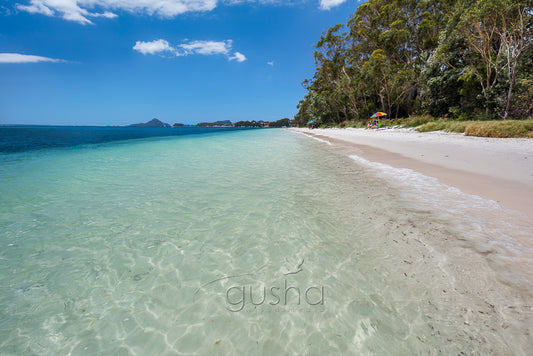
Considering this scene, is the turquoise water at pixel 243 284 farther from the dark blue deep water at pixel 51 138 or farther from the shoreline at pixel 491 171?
the dark blue deep water at pixel 51 138

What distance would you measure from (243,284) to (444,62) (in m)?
29.8

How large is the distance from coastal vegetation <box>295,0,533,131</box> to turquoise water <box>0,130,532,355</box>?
48.1 ft

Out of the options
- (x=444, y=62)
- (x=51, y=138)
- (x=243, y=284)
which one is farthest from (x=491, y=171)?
(x=51, y=138)

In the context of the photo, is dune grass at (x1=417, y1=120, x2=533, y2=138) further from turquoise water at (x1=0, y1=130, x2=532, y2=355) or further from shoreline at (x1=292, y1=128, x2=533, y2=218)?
turquoise water at (x1=0, y1=130, x2=532, y2=355)

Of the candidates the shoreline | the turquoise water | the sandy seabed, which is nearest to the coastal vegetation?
the shoreline

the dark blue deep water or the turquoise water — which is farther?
the dark blue deep water

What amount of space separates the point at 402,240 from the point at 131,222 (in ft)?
15.5

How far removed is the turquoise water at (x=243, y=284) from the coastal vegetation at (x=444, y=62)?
48.1 feet

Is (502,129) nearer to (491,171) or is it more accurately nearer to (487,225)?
(491,171)

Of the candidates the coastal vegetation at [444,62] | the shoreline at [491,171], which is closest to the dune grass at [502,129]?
the coastal vegetation at [444,62]

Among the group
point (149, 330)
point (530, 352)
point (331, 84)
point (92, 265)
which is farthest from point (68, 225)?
point (331, 84)

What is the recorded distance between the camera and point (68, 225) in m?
3.89

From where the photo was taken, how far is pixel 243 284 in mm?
2396

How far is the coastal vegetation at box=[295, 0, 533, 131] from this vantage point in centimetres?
1537
